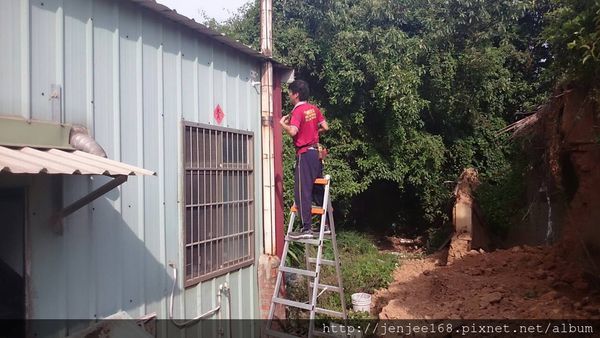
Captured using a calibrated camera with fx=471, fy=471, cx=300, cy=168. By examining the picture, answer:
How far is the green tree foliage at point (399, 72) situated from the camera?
9.48 metres

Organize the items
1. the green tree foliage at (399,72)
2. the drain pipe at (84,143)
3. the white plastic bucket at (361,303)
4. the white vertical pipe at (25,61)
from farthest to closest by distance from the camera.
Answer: the green tree foliage at (399,72)
the white plastic bucket at (361,303)
the drain pipe at (84,143)
the white vertical pipe at (25,61)

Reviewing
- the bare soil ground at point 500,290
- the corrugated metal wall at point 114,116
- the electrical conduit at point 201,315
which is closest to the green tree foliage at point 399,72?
the bare soil ground at point 500,290

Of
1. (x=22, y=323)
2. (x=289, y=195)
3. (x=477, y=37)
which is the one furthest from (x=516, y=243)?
(x=22, y=323)

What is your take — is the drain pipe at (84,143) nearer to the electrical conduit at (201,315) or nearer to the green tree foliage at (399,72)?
the electrical conduit at (201,315)

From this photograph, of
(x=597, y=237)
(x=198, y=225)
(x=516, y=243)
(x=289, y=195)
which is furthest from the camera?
(x=516, y=243)

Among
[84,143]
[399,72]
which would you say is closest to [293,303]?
[84,143]

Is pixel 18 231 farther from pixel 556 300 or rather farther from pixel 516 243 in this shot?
pixel 516 243

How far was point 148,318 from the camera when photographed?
3754 mm

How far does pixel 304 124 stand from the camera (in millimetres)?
4938

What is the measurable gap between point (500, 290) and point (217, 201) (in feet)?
12.3

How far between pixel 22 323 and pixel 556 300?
511cm

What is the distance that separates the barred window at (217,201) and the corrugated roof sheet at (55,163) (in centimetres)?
148

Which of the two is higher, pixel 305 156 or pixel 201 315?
pixel 305 156

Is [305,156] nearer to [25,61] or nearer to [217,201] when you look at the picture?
[217,201]
